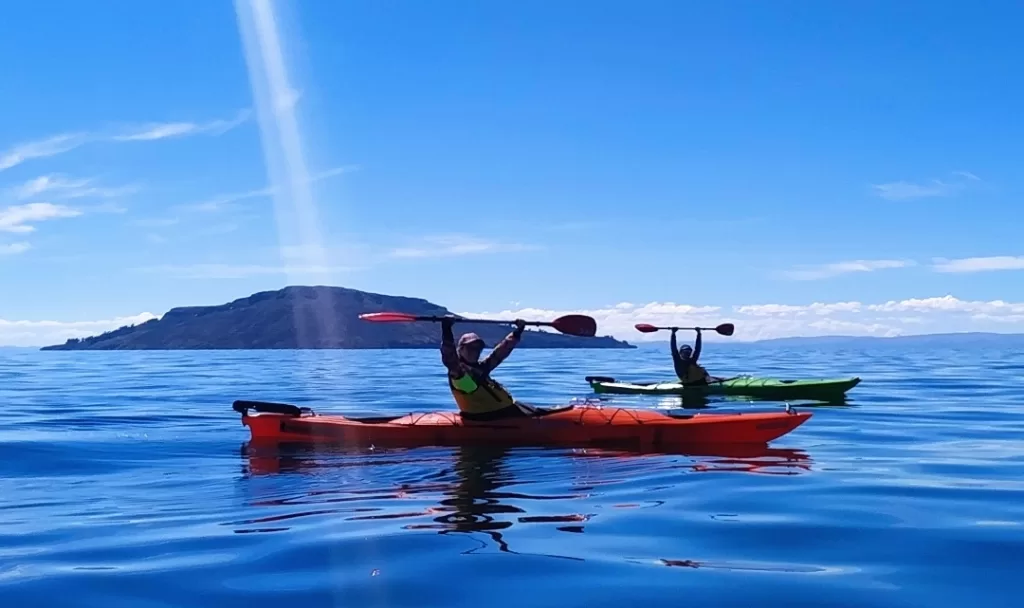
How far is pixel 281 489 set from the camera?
10367mm

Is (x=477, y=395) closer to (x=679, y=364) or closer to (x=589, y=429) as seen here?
(x=589, y=429)

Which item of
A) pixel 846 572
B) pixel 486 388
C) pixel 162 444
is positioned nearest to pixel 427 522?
pixel 846 572

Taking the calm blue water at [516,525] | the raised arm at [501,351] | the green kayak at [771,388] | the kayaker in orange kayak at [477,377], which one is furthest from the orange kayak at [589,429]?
the green kayak at [771,388]

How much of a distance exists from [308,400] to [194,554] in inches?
768

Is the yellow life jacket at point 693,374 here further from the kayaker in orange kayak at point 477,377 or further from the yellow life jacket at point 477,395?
the yellow life jacket at point 477,395

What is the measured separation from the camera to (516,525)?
7848 mm

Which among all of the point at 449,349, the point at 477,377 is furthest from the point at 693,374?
the point at 449,349

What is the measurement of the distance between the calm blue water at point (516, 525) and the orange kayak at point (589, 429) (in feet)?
1.48

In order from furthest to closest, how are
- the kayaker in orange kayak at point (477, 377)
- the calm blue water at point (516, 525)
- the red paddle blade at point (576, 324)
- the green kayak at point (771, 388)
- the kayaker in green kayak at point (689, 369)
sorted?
1. the kayaker in green kayak at point (689, 369)
2. the green kayak at point (771, 388)
3. the red paddle blade at point (576, 324)
4. the kayaker in orange kayak at point (477, 377)
5. the calm blue water at point (516, 525)

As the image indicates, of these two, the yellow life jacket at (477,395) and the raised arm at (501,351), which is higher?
the raised arm at (501,351)

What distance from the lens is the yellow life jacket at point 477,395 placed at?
13.5 meters

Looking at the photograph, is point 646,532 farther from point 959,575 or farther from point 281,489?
point 281,489

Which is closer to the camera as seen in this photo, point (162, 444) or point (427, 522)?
point (427, 522)

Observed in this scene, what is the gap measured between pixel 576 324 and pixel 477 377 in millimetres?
2239
